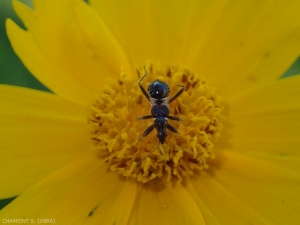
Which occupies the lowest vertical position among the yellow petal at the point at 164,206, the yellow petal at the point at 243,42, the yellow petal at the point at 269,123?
the yellow petal at the point at 164,206

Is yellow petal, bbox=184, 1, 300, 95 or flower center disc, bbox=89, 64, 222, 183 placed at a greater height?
yellow petal, bbox=184, 1, 300, 95

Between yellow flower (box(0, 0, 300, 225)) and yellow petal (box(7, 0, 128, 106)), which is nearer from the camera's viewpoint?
yellow flower (box(0, 0, 300, 225))

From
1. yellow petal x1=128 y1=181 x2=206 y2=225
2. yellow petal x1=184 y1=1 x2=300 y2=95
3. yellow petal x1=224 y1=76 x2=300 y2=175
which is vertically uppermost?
yellow petal x1=184 y1=1 x2=300 y2=95

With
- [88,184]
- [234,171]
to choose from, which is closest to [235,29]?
[234,171]

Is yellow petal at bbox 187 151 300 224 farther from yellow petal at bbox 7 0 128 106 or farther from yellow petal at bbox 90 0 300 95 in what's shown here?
yellow petal at bbox 7 0 128 106

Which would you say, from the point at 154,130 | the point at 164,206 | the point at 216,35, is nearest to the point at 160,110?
the point at 154,130

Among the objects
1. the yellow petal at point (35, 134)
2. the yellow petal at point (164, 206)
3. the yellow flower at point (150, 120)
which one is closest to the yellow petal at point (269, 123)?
the yellow flower at point (150, 120)

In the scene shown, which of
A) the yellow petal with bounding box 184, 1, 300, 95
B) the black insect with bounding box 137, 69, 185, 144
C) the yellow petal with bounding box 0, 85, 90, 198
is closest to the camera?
the black insect with bounding box 137, 69, 185, 144

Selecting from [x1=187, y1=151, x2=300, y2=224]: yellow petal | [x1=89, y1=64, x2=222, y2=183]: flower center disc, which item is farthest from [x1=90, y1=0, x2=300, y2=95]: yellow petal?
[x1=187, y1=151, x2=300, y2=224]: yellow petal

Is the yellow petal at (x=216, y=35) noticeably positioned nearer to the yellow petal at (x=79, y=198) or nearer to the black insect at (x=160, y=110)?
the black insect at (x=160, y=110)
